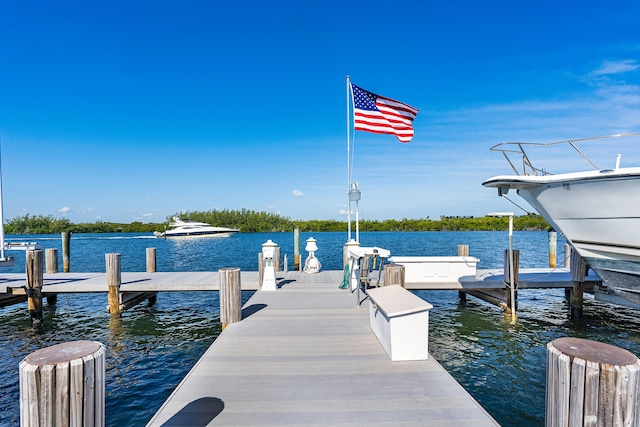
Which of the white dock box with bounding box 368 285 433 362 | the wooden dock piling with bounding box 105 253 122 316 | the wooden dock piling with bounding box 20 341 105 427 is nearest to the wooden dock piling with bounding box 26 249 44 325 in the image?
the wooden dock piling with bounding box 105 253 122 316

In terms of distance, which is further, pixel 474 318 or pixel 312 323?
pixel 474 318

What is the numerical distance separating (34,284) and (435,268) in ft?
37.1

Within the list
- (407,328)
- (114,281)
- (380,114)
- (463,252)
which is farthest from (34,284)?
(463,252)

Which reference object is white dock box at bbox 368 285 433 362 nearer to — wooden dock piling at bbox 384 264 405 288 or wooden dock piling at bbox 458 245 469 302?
wooden dock piling at bbox 384 264 405 288

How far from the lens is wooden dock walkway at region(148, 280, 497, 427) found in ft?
11.1

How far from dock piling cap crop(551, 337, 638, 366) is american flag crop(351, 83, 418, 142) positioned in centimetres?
944

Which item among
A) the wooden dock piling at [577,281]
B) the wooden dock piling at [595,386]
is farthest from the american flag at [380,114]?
the wooden dock piling at [595,386]

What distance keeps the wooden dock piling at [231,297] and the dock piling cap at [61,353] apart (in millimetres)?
3957

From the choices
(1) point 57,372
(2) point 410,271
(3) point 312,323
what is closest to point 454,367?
(3) point 312,323

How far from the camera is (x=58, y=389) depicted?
7.50 feet

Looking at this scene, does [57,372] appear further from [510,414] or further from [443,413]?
[510,414]

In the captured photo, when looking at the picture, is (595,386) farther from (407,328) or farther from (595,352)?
(407,328)

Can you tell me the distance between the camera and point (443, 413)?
346 cm

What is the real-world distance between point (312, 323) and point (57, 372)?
4.77m
